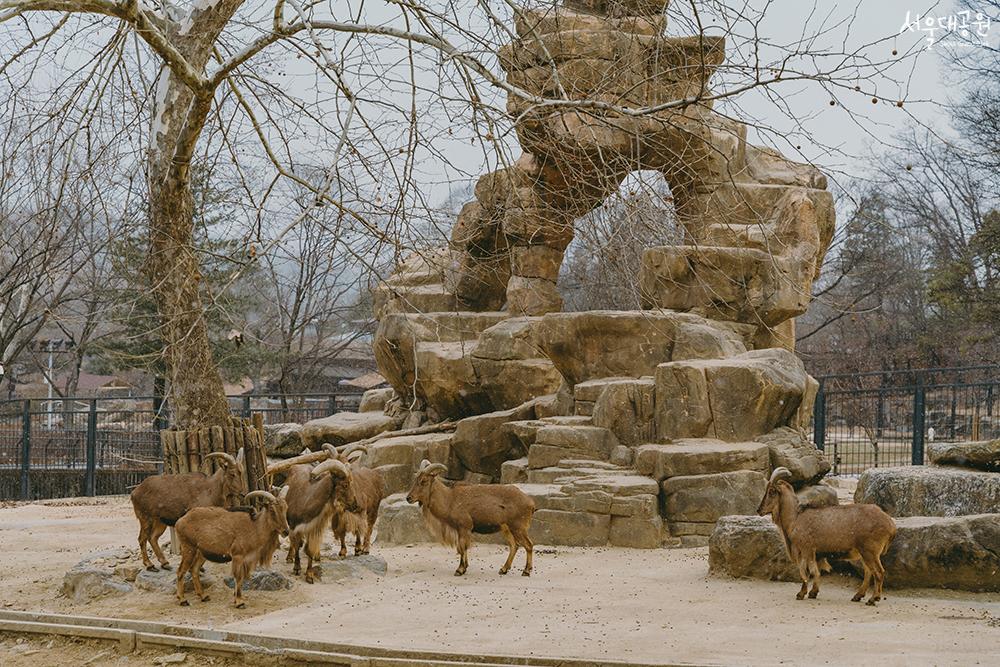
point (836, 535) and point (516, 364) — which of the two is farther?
→ point (516, 364)

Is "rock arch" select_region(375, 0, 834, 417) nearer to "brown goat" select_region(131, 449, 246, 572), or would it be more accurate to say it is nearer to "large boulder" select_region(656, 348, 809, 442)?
"large boulder" select_region(656, 348, 809, 442)

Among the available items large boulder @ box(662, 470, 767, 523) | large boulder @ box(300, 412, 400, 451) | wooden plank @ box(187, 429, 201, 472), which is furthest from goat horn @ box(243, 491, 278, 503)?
large boulder @ box(300, 412, 400, 451)

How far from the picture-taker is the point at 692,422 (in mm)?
13367

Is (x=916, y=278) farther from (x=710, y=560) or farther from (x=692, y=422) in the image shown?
(x=710, y=560)

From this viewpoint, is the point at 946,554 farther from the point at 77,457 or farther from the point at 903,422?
the point at 77,457

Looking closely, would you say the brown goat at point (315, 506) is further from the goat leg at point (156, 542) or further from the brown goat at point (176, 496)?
the goat leg at point (156, 542)

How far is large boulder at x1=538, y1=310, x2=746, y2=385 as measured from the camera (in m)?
15.1

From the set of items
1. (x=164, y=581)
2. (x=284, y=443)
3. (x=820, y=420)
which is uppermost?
(x=820, y=420)

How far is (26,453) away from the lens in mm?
22516

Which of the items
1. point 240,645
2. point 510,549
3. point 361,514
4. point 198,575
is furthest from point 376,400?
point 240,645

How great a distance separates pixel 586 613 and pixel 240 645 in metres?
2.70

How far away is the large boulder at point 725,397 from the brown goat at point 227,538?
580cm

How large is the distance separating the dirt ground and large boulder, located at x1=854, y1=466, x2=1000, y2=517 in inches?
40.3

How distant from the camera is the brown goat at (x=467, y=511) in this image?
1077 cm
